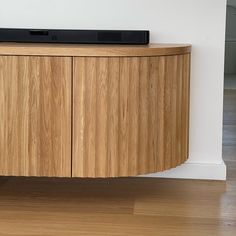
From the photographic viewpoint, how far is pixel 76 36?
6.84ft

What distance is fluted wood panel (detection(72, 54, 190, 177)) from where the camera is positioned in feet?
6.08

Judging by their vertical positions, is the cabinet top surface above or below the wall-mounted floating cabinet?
above

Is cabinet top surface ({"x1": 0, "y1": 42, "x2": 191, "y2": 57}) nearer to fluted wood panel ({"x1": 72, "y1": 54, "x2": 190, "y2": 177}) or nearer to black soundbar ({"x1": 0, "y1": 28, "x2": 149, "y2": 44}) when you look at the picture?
fluted wood panel ({"x1": 72, "y1": 54, "x2": 190, "y2": 177})

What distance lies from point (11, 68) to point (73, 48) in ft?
0.78

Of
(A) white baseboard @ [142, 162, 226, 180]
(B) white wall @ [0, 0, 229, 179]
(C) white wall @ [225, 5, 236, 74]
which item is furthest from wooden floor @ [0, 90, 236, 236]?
(C) white wall @ [225, 5, 236, 74]

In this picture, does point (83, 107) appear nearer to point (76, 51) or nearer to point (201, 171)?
point (76, 51)

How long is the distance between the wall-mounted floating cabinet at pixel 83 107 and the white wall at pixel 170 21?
381mm

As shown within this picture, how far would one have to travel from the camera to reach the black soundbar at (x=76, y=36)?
205cm

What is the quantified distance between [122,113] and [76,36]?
418 mm

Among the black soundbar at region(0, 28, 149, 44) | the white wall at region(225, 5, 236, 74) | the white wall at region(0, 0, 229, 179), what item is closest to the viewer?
the black soundbar at region(0, 28, 149, 44)

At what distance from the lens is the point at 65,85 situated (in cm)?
186

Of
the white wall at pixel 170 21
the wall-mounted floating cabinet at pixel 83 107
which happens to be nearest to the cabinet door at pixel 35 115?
the wall-mounted floating cabinet at pixel 83 107

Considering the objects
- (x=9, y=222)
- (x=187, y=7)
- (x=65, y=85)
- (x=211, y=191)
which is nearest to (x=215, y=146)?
(x=211, y=191)

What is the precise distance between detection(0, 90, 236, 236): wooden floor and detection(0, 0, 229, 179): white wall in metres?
0.37
